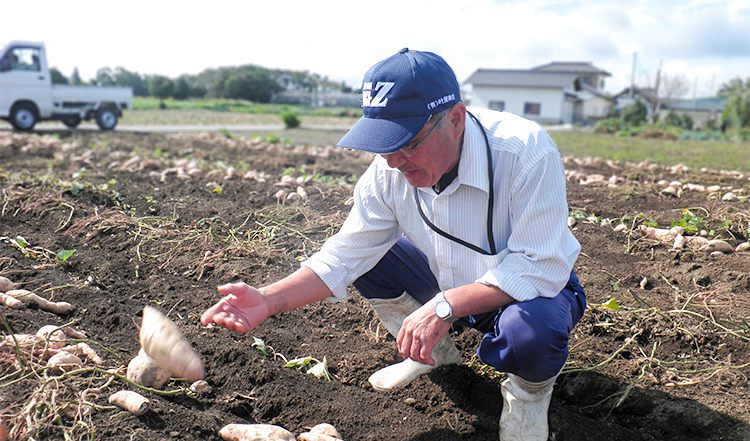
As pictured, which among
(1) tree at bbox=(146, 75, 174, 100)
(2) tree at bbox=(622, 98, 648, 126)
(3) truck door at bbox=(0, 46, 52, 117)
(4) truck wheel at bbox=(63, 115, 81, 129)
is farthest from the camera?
(1) tree at bbox=(146, 75, 174, 100)

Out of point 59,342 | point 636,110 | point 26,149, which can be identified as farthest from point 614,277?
point 636,110

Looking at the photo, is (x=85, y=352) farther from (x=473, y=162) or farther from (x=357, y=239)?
(x=473, y=162)

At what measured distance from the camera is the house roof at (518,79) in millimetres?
41219

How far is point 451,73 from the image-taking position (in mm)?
1896

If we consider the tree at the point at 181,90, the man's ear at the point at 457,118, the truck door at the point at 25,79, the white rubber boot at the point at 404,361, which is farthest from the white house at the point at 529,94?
the man's ear at the point at 457,118

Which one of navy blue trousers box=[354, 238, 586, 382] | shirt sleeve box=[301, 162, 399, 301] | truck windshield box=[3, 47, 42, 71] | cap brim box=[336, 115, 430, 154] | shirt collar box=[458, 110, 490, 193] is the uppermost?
truck windshield box=[3, 47, 42, 71]

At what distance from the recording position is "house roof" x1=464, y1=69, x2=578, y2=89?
1623 inches

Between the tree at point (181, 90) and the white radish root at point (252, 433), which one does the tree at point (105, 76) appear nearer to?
the tree at point (181, 90)

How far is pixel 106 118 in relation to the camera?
14.5 m

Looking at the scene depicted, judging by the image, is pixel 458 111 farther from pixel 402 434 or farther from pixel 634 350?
pixel 634 350

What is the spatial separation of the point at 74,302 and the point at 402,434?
158 centimetres

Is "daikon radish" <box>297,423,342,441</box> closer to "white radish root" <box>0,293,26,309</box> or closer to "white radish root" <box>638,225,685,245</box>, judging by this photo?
"white radish root" <box>0,293,26,309</box>

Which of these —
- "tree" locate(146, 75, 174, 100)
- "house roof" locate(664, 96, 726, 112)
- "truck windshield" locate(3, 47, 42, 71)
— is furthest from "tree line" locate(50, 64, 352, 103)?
"truck windshield" locate(3, 47, 42, 71)

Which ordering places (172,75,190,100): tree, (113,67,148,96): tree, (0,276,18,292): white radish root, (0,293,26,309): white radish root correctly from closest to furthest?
(0,293,26,309): white radish root
(0,276,18,292): white radish root
(172,75,190,100): tree
(113,67,148,96): tree
